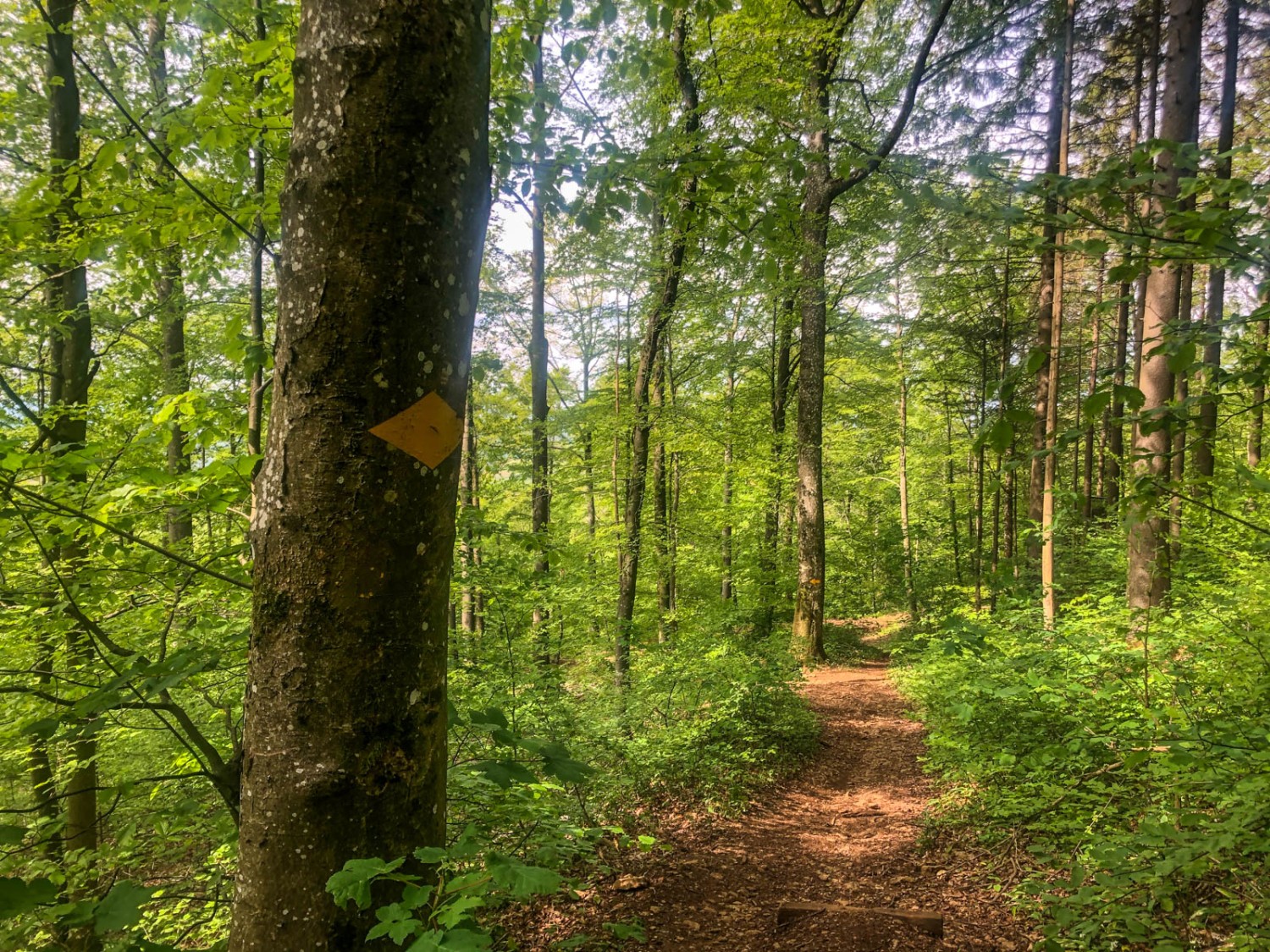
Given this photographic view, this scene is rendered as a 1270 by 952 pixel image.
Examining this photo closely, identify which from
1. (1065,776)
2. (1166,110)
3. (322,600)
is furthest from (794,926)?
(1166,110)

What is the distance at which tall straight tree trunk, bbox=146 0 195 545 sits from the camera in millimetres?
2742

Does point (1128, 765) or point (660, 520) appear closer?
point (1128, 765)

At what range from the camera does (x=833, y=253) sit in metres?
11.5

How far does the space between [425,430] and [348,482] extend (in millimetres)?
183

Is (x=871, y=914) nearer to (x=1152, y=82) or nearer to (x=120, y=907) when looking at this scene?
(x=120, y=907)

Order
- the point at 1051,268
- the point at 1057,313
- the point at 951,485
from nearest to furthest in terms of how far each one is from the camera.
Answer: the point at 1057,313 → the point at 1051,268 → the point at 951,485

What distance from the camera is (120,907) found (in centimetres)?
135

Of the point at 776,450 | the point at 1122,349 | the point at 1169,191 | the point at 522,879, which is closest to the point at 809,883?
the point at 522,879

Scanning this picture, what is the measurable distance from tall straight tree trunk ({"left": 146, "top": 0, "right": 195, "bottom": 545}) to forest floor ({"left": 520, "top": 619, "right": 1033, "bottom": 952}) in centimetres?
321

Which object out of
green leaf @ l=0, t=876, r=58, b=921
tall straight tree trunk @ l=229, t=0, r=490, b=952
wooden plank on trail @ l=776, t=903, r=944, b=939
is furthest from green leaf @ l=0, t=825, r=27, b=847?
wooden plank on trail @ l=776, t=903, r=944, b=939

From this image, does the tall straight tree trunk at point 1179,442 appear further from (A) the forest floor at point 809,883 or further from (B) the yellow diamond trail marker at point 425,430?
(A) the forest floor at point 809,883

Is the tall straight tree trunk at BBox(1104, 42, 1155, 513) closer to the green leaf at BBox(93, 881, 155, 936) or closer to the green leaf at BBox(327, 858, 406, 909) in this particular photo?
the green leaf at BBox(327, 858, 406, 909)

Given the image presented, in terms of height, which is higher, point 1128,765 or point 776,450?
point 776,450

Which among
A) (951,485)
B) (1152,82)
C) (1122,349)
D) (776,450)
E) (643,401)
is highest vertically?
(1152,82)
